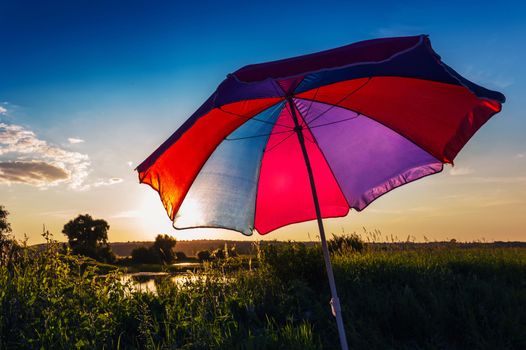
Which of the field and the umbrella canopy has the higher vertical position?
the umbrella canopy

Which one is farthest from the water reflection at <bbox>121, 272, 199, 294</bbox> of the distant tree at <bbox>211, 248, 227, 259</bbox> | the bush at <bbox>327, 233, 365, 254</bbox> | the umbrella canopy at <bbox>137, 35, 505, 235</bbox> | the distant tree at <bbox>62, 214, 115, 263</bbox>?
the distant tree at <bbox>62, 214, 115, 263</bbox>

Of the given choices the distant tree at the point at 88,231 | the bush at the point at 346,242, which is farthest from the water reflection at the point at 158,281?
the distant tree at the point at 88,231

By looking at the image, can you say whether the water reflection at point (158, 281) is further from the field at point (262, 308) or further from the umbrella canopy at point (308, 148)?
the umbrella canopy at point (308, 148)

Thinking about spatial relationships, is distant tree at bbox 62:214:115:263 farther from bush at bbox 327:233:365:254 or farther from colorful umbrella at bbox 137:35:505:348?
Result: colorful umbrella at bbox 137:35:505:348

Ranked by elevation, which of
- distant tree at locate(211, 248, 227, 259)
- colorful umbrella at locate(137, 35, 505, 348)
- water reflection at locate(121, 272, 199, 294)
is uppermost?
colorful umbrella at locate(137, 35, 505, 348)

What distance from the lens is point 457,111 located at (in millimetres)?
4227

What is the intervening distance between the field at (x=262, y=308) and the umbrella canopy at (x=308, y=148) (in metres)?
1.55

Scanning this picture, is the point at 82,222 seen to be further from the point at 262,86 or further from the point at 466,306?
the point at 262,86

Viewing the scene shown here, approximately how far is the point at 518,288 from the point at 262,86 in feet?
26.3

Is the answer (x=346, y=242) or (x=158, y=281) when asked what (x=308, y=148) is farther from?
(x=346, y=242)

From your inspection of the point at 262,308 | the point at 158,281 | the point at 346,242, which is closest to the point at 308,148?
the point at 262,308

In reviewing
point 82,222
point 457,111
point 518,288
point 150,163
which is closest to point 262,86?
point 150,163

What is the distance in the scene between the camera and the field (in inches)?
225

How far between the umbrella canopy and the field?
5.08 feet
